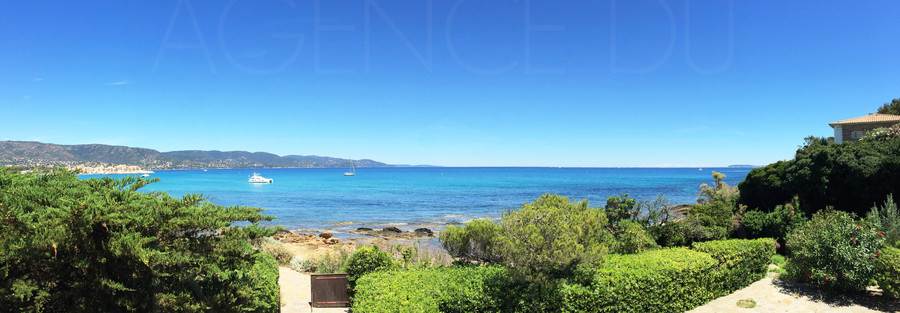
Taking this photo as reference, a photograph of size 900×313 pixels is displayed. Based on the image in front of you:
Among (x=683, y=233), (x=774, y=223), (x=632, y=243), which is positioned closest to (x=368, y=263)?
(x=632, y=243)

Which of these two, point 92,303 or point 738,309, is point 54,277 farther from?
point 738,309

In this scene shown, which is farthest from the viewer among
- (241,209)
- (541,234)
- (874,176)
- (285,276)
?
(874,176)

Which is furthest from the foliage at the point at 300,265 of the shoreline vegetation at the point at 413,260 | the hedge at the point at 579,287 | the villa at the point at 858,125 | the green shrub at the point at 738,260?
the villa at the point at 858,125

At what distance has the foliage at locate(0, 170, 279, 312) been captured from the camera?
5.63 m

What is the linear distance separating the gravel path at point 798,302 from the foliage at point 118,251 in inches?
400

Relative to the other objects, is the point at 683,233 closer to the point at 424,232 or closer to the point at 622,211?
the point at 622,211

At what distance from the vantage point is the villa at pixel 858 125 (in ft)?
100

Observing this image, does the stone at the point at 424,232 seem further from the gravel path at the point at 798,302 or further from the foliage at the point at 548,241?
the foliage at the point at 548,241

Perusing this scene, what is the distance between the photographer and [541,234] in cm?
899

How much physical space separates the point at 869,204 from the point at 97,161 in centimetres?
14373

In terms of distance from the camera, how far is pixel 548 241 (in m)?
8.80

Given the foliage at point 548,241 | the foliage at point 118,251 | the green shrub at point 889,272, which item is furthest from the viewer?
the green shrub at point 889,272

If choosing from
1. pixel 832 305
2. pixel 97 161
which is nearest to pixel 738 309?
pixel 832 305

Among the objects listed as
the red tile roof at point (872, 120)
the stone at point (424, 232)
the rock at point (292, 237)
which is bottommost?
the stone at point (424, 232)
